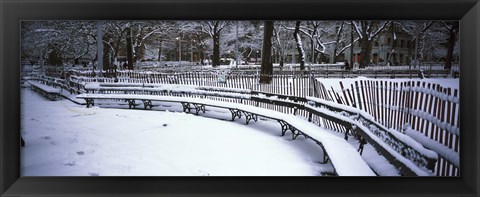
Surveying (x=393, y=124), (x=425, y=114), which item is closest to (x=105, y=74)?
(x=393, y=124)

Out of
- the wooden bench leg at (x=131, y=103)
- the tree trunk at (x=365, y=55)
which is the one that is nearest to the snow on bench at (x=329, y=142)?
the wooden bench leg at (x=131, y=103)

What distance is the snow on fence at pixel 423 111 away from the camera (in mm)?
3541

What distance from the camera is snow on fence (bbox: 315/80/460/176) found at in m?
3.54

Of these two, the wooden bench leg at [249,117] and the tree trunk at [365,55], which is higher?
the tree trunk at [365,55]

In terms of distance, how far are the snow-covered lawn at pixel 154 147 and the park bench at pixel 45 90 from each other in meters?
0.16

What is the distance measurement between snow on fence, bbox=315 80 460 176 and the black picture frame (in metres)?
0.13

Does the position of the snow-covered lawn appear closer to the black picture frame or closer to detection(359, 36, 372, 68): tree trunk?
the black picture frame

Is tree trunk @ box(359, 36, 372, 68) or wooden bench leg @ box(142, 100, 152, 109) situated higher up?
tree trunk @ box(359, 36, 372, 68)

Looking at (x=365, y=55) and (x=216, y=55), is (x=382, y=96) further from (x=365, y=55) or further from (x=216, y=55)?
(x=365, y=55)

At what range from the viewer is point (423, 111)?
3.82 meters

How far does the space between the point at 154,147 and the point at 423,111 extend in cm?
337

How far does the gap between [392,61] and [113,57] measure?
8.04 m

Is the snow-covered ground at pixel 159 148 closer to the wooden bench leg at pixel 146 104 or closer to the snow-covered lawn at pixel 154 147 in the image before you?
the snow-covered lawn at pixel 154 147

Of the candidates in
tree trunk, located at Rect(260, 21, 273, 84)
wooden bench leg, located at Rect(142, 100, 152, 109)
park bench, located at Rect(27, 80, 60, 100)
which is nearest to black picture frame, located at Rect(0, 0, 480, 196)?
park bench, located at Rect(27, 80, 60, 100)
